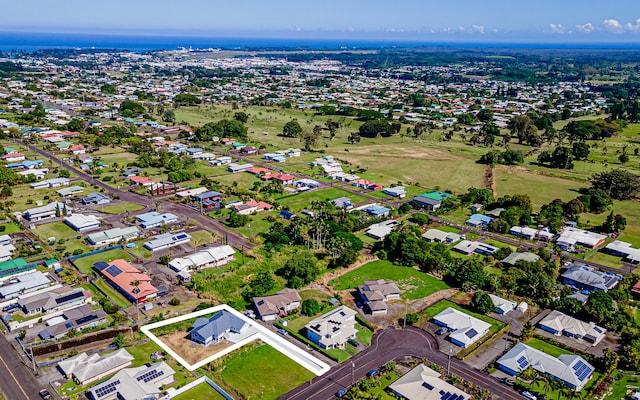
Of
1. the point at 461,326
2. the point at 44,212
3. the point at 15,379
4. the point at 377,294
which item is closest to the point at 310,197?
the point at 377,294

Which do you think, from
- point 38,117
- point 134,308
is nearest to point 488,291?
point 134,308

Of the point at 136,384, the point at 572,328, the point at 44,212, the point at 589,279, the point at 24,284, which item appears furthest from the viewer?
the point at 44,212

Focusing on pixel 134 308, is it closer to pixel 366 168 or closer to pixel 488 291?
pixel 488 291

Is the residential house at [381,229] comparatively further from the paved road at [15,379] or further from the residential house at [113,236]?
the paved road at [15,379]

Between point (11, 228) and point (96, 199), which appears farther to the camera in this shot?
point (96, 199)

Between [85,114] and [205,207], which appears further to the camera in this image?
[85,114]

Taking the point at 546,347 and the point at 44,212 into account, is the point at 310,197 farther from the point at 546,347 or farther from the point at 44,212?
the point at 546,347
